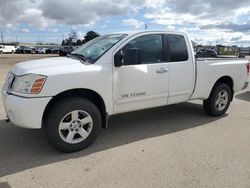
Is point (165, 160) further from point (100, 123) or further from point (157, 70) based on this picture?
point (157, 70)

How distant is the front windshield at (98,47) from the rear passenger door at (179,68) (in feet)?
→ 3.26

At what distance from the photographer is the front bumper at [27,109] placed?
3846 millimetres

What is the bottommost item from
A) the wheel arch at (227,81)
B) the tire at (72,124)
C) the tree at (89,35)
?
the tire at (72,124)

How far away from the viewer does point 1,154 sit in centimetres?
420

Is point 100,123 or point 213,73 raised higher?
point 213,73

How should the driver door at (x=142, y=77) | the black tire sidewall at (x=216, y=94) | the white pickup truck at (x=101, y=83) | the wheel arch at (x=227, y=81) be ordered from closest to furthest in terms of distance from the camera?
the white pickup truck at (x=101, y=83) → the driver door at (x=142, y=77) → the black tire sidewall at (x=216, y=94) → the wheel arch at (x=227, y=81)

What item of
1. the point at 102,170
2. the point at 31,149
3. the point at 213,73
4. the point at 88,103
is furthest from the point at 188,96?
the point at 31,149

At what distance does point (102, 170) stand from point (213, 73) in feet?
11.0

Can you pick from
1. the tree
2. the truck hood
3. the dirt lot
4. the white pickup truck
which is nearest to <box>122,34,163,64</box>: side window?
the white pickup truck

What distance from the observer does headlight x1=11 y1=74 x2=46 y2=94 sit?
3869 mm

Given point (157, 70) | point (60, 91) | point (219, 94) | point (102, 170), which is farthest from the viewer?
point (219, 94)

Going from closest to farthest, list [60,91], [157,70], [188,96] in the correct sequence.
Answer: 1. [60,91]
2. [157,70]
3. [188,96]

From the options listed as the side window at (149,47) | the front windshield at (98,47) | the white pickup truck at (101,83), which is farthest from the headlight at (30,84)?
the side window at (149,47)

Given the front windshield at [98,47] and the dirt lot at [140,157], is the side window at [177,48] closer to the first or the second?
the front windshield at [98,47]
